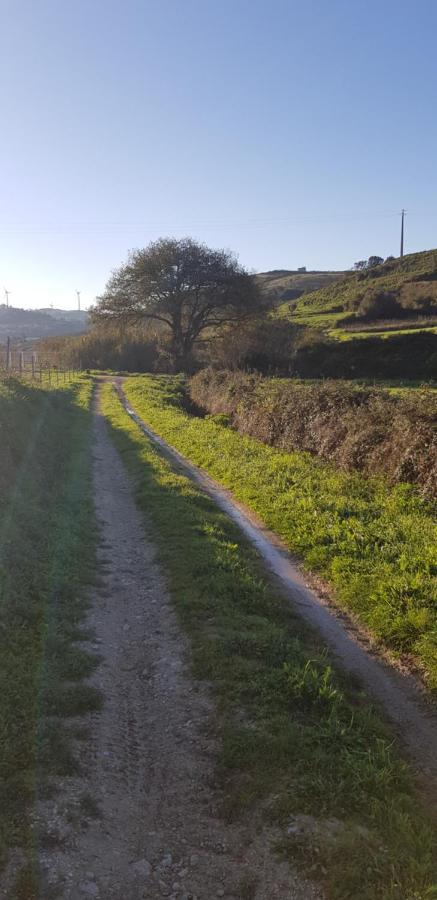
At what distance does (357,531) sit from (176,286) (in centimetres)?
4594

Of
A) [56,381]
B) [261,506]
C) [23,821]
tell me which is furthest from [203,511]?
[56,381]

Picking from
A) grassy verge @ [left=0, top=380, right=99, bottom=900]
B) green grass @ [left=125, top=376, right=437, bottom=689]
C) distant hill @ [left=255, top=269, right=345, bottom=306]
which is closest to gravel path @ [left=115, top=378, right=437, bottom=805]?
green grass @ [left=125, top=376, right=437, bottom=689]

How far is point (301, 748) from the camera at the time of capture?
473 cm

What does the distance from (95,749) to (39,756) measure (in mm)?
457

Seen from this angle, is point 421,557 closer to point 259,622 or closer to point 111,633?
point 259,622

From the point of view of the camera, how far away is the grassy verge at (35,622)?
421 cm

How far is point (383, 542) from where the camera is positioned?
9539 mm

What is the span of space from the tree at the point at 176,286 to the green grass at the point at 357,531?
36702 mm

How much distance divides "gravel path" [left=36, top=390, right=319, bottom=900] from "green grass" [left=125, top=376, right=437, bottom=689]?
2.57 metres

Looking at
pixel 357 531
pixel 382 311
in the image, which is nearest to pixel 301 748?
pixel 357 531

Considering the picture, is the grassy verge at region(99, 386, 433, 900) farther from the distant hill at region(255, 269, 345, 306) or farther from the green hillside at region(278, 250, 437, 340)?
the distant hill at region(255, 269, 345, 306)

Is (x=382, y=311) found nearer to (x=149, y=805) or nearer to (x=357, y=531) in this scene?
(x=357, y=531)

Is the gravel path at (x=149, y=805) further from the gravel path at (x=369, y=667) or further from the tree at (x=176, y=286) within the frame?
the tree at (x=176, y=286)

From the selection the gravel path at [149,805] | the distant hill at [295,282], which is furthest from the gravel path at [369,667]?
the distant hill at [295,282]
